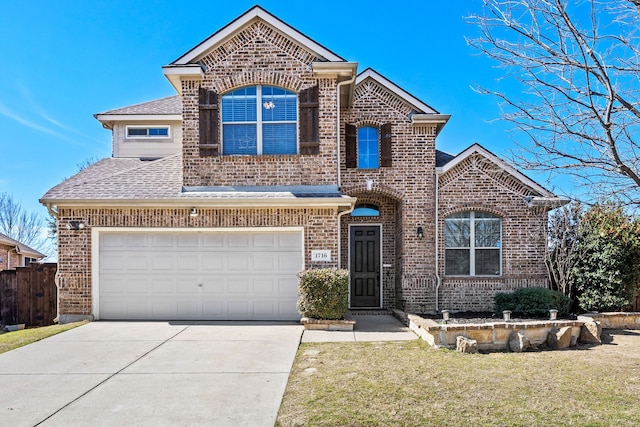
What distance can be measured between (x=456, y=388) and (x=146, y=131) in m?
13.2

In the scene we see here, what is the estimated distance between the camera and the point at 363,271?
43.3 feet

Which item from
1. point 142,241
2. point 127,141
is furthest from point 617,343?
point 127,141

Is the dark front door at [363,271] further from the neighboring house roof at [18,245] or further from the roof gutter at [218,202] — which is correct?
the neighboring house roof at [18,245]

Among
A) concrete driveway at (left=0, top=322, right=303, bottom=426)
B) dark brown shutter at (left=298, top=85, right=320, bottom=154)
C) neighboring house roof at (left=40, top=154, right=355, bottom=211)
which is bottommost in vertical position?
concrete driveway at (left=0, top=322, right=303, bottom=426)

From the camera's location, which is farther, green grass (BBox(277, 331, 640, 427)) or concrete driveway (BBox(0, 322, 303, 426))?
concrete driveway (BBox(0, 322, 303, 426))

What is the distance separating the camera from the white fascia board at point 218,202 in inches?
417

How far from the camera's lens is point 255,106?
1139cm

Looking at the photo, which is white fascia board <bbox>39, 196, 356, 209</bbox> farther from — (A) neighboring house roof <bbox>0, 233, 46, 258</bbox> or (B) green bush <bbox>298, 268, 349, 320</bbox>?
(A) neighboring house roof <bbox>0, 233, 46, 258</bbox>

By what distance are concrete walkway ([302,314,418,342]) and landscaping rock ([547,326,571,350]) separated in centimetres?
253

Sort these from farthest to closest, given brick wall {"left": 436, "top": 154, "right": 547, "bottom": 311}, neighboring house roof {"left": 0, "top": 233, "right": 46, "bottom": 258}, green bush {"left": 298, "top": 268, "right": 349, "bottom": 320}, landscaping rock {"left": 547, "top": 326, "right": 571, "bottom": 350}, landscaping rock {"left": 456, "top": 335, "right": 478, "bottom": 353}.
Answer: neighboring house roof {"left": 0, "top": 233, "right": 46, "bottom": 258} < brick wall {"left": 436, "top": 154, "right": 547, "bottom": 311} < green bush {"left": 298, "top": 268, "right": 349, "bottom": 320} < landscaping rock {"left": 547, "top": 326, "right": 571, "bottom": 350} < landscaping rock {"left": 456, "top": 335, "right": 478, "bottom": 353}

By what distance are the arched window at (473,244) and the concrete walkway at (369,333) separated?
9.23ft

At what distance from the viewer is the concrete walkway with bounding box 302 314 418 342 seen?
9.05 m

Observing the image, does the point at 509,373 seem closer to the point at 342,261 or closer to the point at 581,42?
the point at 581,42

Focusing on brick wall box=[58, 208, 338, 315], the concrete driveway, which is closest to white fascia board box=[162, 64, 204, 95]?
brick wall box=[58, 208, 338, 315]
